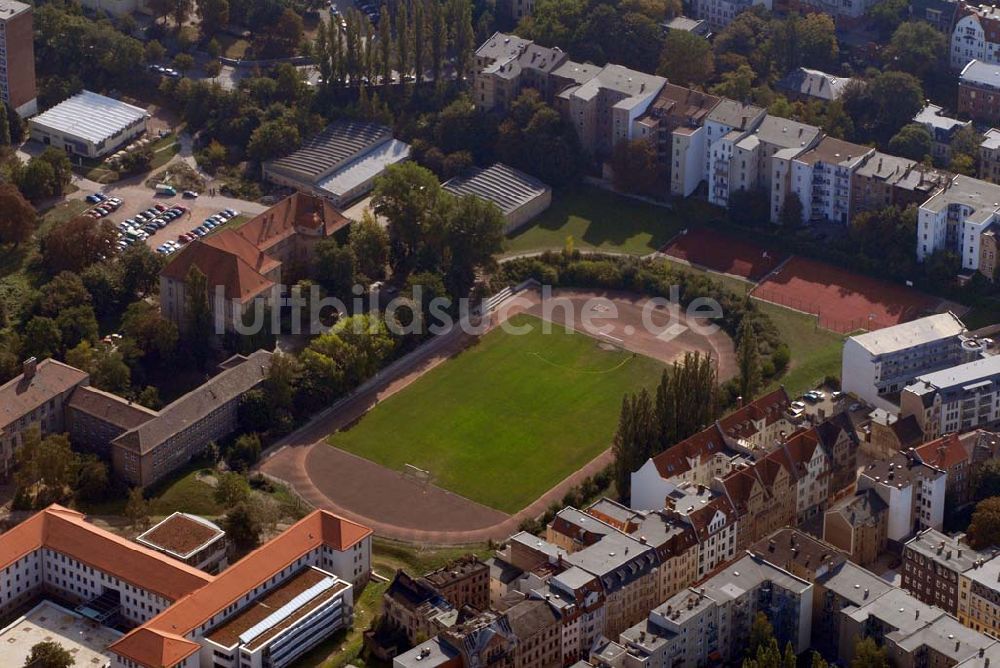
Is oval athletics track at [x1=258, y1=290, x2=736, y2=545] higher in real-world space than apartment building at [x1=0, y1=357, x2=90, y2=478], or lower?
lower

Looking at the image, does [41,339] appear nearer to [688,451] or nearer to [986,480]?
[688,451]

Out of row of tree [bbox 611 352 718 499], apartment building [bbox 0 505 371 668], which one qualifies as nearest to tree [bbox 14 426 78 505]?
apartment building [bbox 0 505 371 668]

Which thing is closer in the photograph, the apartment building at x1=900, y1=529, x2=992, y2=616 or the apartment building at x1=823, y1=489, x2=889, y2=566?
the apartment building at x1=900, y1=529, x2=992, y2=616

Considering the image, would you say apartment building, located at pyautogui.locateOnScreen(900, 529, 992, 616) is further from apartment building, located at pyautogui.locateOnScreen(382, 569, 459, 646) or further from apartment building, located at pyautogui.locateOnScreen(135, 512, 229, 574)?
apartment building, located at pyautogui.locateOnScreen(135, 512, 229, 574)

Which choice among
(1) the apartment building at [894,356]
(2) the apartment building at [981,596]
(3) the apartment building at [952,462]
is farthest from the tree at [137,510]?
(2) the apartment building at [981,596]

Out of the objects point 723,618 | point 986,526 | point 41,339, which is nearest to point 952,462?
point 986,526

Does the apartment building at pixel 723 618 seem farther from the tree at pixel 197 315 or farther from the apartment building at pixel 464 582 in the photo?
the tree at pixel 197 315
